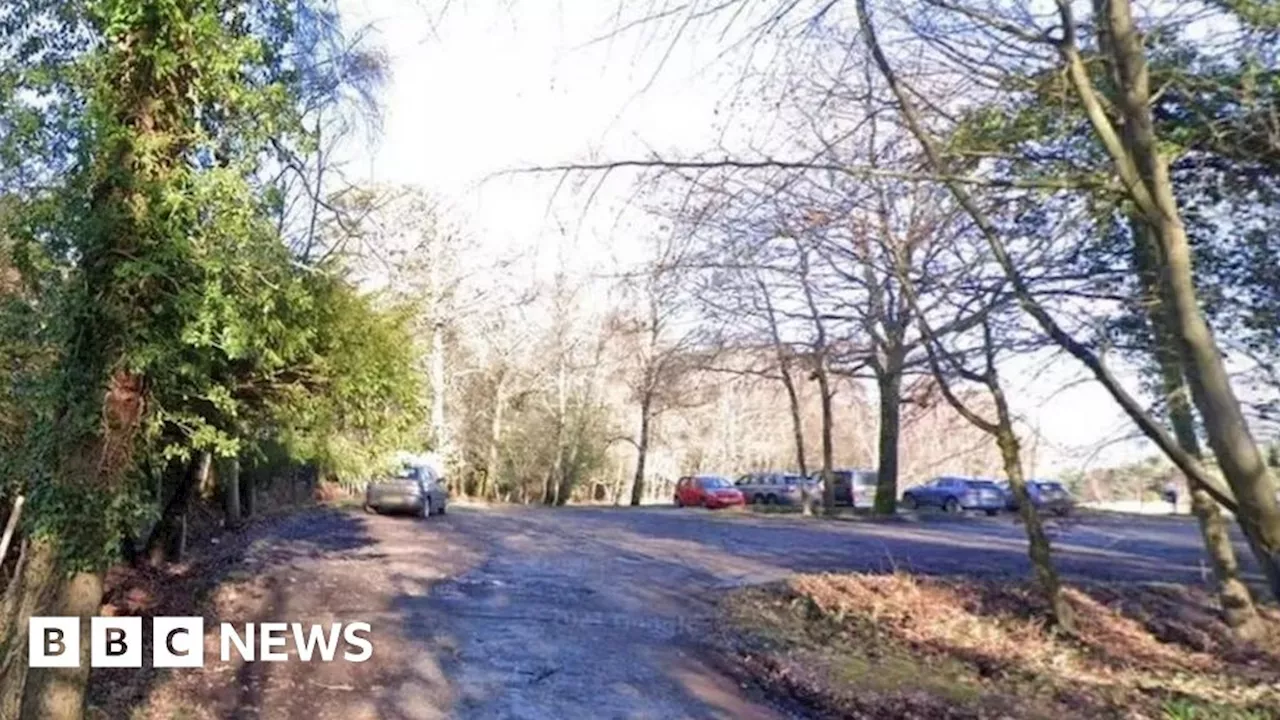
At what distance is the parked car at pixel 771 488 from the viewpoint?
109ft

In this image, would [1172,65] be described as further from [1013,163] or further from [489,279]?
[489,279]

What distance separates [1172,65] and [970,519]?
23.9 meters

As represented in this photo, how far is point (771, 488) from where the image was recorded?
112 feet

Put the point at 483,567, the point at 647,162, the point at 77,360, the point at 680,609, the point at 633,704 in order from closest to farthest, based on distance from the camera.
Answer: the point at 647,162 < the point at 77,360 < the point at 633,704 < the point at 680,609 < the point at 483,567

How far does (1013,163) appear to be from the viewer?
12.9ft

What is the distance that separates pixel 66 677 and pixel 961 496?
28.6 meters

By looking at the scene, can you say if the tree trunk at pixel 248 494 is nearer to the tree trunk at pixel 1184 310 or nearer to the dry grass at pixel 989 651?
the dry grass at pixel 989 651


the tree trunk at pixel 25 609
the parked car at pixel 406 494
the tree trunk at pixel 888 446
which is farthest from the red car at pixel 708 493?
the tree trunk at pixel 25 609

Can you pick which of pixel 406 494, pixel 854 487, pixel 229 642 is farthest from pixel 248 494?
pixel 854 487

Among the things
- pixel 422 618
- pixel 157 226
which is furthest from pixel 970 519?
pixel 157 226

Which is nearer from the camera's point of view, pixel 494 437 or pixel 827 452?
pixel 827 452

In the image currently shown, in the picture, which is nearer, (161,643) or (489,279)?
(161,643)

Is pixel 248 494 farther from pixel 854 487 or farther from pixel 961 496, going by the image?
pixel 961 496

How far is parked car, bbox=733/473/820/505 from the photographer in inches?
1314
